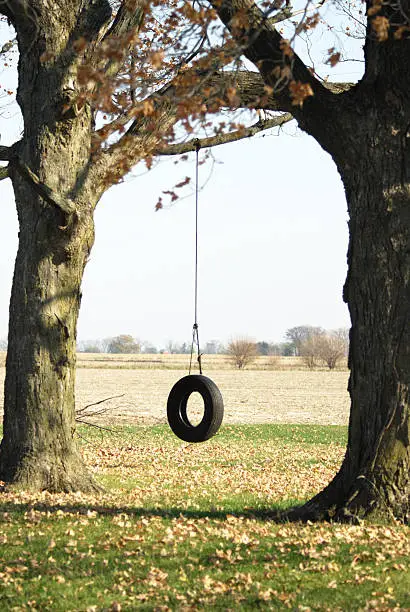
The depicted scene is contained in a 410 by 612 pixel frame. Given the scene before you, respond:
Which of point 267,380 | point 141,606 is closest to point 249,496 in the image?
point 141,606

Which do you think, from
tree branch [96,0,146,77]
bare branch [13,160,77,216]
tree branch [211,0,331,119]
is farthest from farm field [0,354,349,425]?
tree branch [211,0,331,119]

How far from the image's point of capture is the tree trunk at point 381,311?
7695mm

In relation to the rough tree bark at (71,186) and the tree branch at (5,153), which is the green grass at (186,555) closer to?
the rough tree bark at (71,186)

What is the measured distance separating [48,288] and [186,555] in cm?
469

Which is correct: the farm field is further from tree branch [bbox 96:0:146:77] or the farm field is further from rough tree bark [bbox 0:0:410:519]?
tree branch [bbox 96:0:146:77]

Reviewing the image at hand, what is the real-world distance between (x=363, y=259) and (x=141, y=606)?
4.03m

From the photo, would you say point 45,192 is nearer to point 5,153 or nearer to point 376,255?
point 5,153

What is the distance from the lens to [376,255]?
25.5 ft

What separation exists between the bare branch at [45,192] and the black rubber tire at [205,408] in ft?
9.02

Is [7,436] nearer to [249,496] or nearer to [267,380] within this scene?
[249,496]

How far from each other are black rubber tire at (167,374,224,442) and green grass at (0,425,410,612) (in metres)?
0.89

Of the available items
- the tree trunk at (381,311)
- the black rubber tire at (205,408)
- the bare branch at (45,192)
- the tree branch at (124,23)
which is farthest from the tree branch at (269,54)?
the black rubber tire at (205,408)

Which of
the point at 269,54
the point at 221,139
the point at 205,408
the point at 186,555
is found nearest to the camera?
the point at 186,555

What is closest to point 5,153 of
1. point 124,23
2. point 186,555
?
point 124,23
